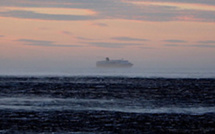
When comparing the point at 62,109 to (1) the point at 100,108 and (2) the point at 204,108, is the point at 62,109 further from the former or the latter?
(2) the point at 204,108

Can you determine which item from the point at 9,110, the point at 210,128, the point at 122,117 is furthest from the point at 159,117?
the point at 9,110

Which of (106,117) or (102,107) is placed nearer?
(106,117)

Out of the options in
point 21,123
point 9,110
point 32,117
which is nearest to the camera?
point 21,123

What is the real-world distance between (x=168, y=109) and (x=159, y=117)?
555 centimetres

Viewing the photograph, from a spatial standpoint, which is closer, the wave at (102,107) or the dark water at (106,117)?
the dark water at (106,117)

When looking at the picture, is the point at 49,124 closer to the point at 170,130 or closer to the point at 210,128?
the point at 170,130

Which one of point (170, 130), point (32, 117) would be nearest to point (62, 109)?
point (32, 117)

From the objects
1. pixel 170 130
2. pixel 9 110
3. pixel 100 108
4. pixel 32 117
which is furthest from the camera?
pixel 100 108

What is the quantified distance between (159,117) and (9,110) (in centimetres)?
1010

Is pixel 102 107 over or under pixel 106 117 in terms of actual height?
under

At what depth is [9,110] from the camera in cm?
3812

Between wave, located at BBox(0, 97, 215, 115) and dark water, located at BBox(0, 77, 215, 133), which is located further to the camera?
wave, located at BBox(0, 97, 215, 115)

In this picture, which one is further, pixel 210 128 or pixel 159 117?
pixel 159 117

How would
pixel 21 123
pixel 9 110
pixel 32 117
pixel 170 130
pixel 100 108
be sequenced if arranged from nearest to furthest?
1. pixel 170 130
2. pixel 21 123
3. pixel 32 117
4. pixel 9 110
5. pixel 100 108
